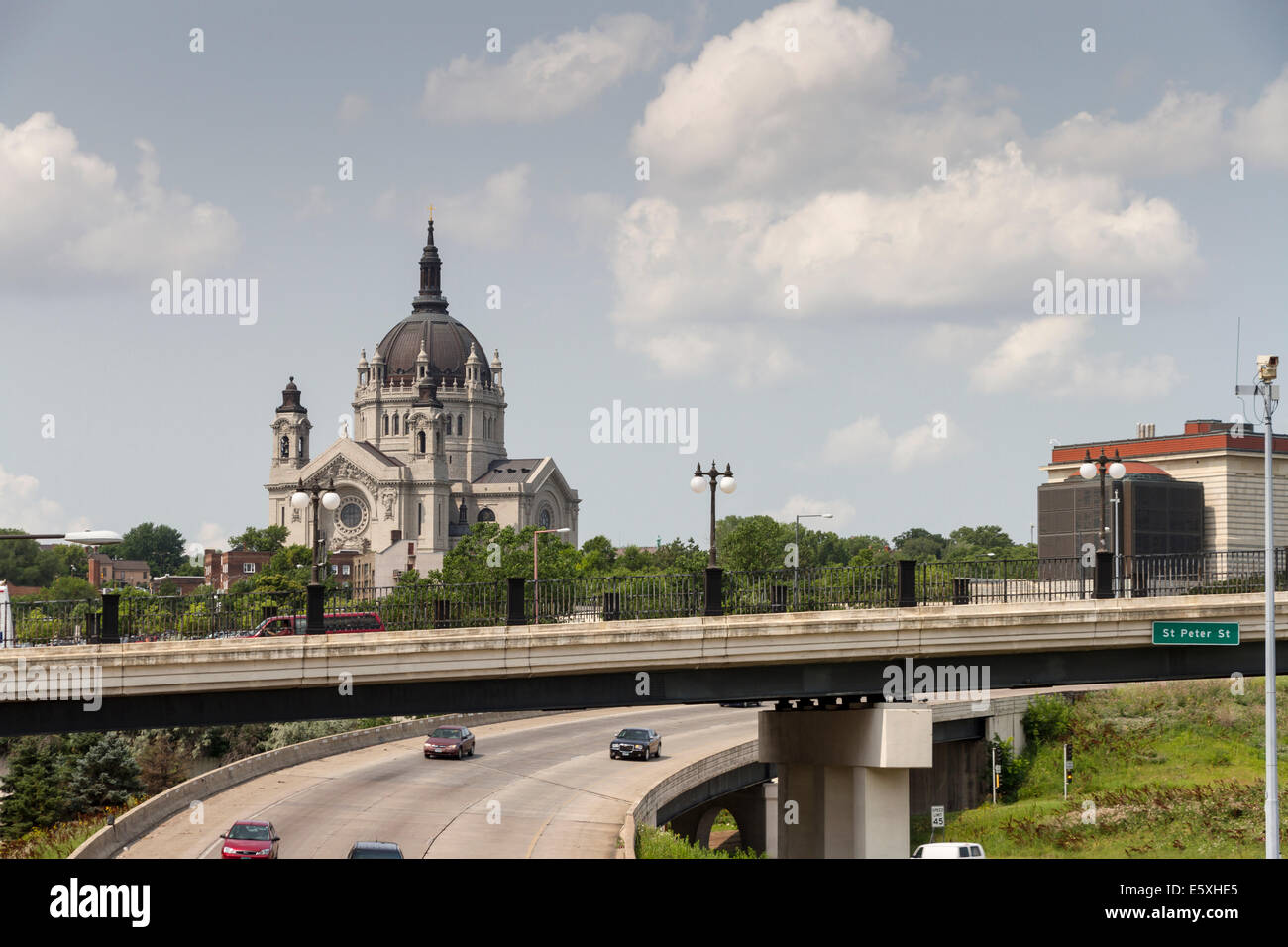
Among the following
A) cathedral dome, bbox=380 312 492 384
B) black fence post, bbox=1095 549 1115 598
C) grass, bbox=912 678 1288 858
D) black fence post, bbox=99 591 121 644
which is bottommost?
grass, bbox=912 678 1288 858

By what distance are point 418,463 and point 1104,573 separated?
148 meters

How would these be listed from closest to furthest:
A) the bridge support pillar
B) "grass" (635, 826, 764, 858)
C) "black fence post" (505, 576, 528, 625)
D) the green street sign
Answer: "black fence post" (505, 576, 528, 625)
the green street sign
the bridge support pillar
"grass" (635, 826, 764, 858)

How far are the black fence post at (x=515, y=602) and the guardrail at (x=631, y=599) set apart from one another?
0.9 inches

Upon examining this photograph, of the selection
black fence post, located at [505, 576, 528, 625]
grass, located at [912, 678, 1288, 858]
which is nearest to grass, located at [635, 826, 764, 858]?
black fence post, located at [505, 576, 528, 625]

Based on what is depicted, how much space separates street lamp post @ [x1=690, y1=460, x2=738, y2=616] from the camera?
2402 cm

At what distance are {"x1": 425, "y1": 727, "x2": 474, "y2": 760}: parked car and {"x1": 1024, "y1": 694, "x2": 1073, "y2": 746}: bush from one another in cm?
2215

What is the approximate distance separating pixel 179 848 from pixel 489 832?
736 cm

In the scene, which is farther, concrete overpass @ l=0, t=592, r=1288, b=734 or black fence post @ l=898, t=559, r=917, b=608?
black fence post @ l=898, t=559, r=917, b=608

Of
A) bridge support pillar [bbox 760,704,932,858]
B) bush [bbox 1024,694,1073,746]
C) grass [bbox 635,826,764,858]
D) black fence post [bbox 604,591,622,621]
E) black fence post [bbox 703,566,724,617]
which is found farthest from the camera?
bush [bbox 1024,694,1073,746]

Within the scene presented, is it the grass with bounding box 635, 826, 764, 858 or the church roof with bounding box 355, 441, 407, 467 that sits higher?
the church roof with bounding box 355, 441, 407, 467

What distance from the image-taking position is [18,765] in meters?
39.9

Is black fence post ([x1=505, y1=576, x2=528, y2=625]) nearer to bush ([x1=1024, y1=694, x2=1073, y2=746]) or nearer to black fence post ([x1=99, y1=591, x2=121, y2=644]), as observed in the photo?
black fence post ([x1=99, y1=591, x2=121, y2=644])
